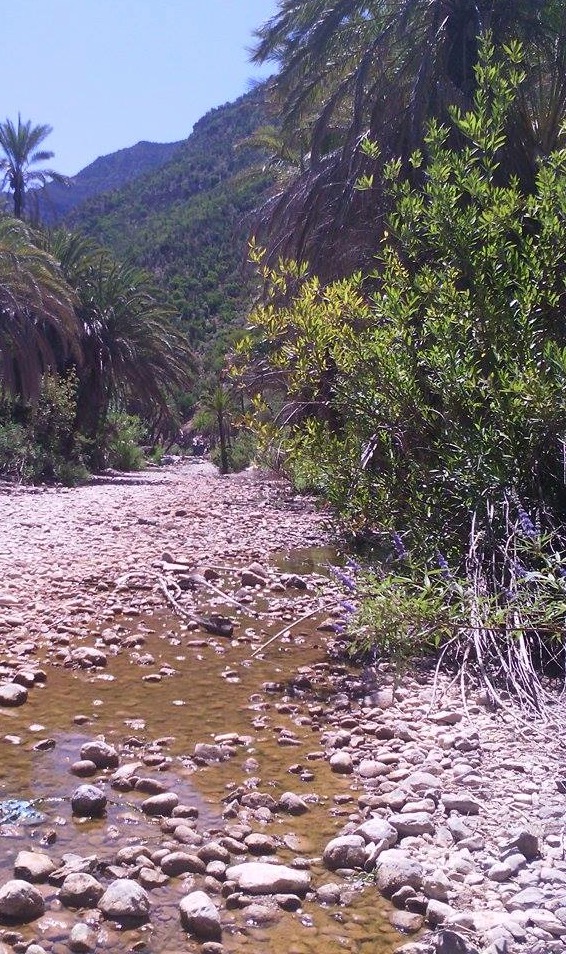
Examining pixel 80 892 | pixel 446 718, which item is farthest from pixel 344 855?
pixel 446 718

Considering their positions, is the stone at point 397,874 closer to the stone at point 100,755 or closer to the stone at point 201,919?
the stone at point 201,919

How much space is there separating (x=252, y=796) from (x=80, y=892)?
98 cm

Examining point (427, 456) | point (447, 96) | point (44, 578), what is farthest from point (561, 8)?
point (44, 578)

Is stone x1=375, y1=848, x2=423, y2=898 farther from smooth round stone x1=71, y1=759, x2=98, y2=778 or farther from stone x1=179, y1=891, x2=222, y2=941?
smooth round stone x1=71, y1=759, x2=98, y2=778

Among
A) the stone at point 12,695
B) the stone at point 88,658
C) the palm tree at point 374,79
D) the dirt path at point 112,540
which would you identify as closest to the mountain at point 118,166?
the dirt path at point 112,540

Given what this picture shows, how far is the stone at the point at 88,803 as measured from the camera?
3.34 metres

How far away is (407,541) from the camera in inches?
219

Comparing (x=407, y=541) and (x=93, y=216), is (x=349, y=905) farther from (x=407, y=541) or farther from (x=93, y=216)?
(x=93, y=216)

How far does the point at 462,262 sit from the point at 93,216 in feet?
259

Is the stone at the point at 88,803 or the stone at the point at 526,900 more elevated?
the stone at the point at 88,803

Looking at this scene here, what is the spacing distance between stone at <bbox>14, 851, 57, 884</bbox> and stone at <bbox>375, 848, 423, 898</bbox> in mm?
1106

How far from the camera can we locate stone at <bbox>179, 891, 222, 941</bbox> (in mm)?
2615

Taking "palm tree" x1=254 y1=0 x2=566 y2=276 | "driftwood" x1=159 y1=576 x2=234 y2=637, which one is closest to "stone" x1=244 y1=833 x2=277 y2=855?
"driftwood" x1=159 y1=576 x2=234 y2=637

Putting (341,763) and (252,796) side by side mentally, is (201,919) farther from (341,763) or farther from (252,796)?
(341,763)
